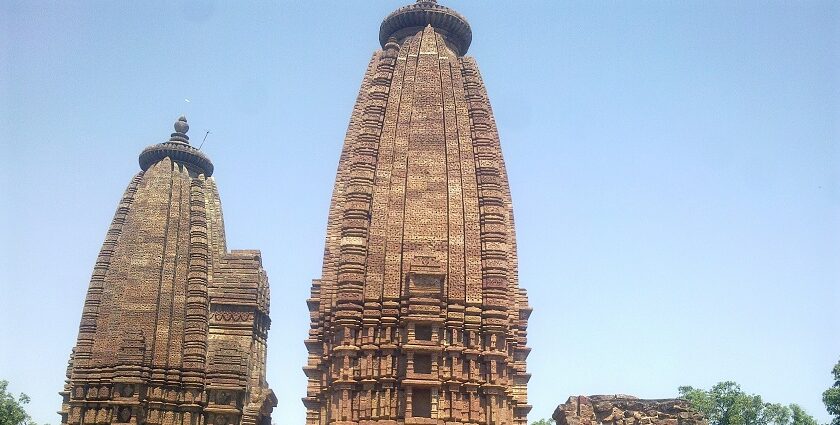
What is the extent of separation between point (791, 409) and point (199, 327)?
3035cm

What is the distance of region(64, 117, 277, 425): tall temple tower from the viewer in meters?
22.7

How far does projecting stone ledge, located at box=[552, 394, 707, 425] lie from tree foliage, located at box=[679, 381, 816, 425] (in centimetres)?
2527

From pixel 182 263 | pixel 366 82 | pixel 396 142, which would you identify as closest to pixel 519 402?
pixel 396 142

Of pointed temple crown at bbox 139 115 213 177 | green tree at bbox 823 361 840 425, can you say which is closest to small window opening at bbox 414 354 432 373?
pointed temple crown at bbox 139 115 213 177

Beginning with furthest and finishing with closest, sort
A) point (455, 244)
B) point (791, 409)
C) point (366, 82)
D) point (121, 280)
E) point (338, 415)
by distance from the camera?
point (791, 409)
point (121, 280)
point (366, 82)
point (455, 244)
point (338, 415)

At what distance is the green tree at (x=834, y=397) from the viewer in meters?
32.5

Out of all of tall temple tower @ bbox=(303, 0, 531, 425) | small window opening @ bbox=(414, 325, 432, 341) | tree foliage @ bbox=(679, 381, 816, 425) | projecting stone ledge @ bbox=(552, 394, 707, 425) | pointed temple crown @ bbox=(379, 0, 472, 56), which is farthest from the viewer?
tree foliage @ bbox=(679, 381, 816, 425)

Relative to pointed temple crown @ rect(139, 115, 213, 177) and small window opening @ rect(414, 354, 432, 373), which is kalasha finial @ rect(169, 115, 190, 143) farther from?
small window opening @ rect(414, 354, 432, 373)

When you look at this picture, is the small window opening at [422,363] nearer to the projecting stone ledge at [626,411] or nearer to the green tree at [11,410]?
the projecting stone ledge at [626,411]

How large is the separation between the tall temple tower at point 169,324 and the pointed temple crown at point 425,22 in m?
8.26

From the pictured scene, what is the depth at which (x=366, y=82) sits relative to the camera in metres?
20.2

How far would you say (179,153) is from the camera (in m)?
28.3

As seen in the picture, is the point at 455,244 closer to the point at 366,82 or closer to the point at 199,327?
the point at 366,82

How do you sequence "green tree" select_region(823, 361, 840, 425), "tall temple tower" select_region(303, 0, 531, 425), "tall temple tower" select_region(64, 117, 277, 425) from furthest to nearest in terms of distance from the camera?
"green tree" select_region(823, 361, 840, 425), "tall temple tower" select_region(64, 117, 277, 425), "tall temple tower" select_region(303, 0, 531, 425)
